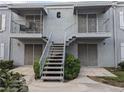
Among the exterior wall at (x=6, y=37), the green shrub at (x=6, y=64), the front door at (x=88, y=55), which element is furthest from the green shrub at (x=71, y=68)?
the exterior wall at (x=6, y=37)

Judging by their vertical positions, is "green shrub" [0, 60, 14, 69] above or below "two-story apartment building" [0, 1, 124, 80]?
below

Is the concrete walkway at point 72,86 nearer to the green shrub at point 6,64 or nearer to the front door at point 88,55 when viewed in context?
the green shrub at point 6,64

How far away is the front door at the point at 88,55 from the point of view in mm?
20000

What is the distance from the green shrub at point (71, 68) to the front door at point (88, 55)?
4960 mm

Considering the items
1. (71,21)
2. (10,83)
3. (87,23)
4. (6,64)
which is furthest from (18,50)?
(10,83)

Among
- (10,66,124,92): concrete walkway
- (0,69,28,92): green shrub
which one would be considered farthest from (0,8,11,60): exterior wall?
(0,69,28,92): green shrub

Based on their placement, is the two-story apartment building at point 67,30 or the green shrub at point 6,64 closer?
the green shrub at point 6,64

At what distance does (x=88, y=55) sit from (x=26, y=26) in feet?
19.9

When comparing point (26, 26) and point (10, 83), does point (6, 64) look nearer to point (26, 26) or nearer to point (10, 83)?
point (26, 26)

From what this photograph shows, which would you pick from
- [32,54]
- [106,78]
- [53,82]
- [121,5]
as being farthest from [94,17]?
[53,82]

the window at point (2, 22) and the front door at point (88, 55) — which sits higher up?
the window at point (2, 22)

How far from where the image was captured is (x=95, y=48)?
20.1 m

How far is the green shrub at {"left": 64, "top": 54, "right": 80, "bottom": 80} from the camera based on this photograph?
45.5 feet

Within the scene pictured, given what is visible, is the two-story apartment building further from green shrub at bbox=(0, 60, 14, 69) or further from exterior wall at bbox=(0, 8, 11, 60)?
green shrub at bbox=(0, 60, 14, 69)
